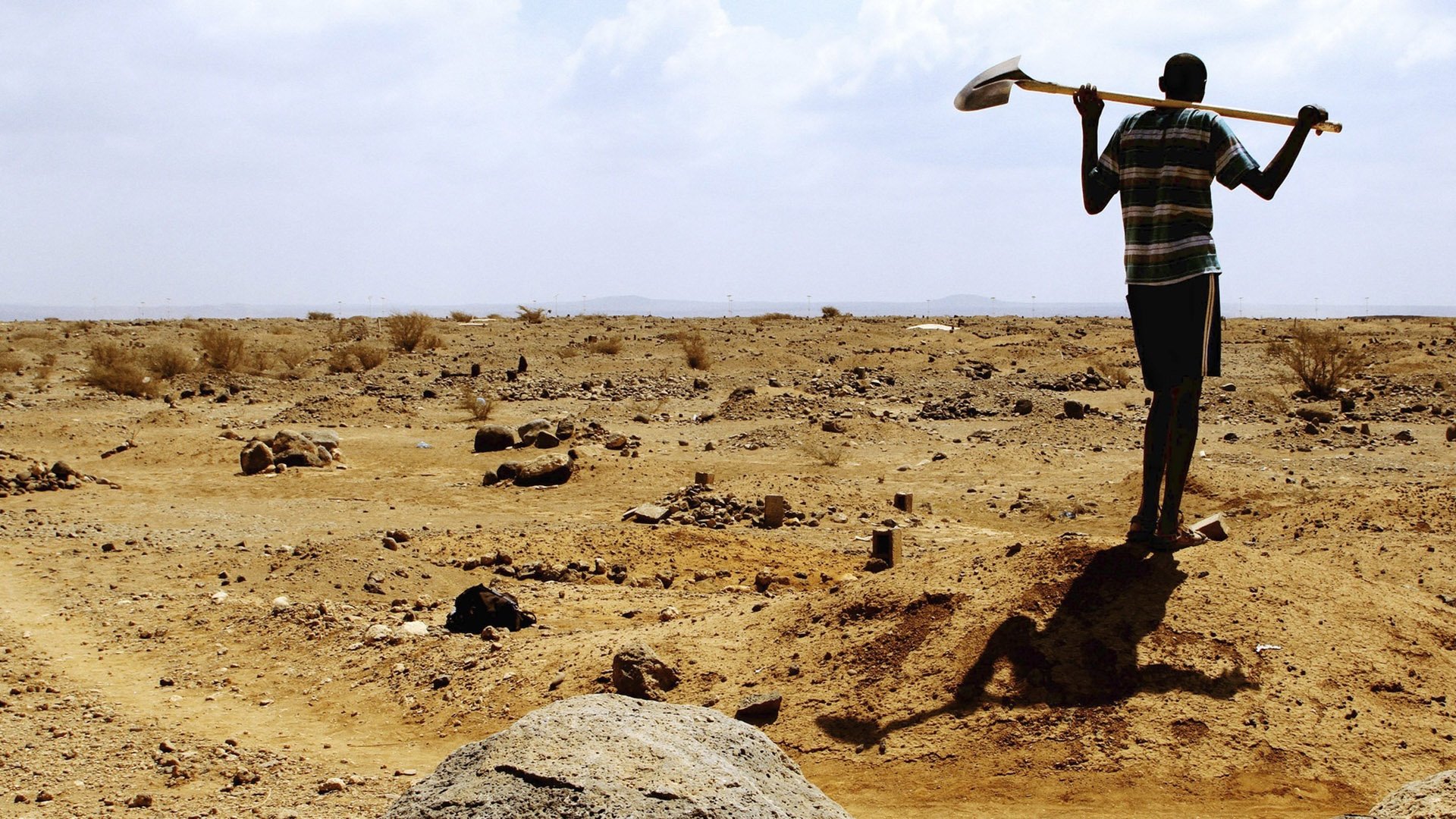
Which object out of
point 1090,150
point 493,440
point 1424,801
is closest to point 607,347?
point 493,440

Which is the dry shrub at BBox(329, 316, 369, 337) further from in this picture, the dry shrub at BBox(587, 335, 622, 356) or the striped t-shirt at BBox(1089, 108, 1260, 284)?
the striped t-shirt at BBox(1089, 108, 1260, 284)

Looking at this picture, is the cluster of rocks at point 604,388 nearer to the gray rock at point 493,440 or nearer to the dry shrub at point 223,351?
the gray rock at point 493,440

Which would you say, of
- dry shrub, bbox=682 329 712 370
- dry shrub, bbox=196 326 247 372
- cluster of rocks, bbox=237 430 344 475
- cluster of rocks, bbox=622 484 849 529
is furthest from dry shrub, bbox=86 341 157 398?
cluster of rocks, bbox=622 484 849 529

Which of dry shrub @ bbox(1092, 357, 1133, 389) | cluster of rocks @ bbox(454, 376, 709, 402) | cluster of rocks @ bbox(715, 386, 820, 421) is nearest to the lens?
cluster of rocks @ bbox(715, 386, 820, 421)

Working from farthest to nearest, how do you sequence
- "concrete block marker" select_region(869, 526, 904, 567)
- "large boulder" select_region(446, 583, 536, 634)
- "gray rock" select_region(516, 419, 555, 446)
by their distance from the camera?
"gray rock" select_region(516, 419, 555, 446), "concrete block marker" select_region(869, 526, 904, 567), "large boulder" select_region(446, 583, 536, 634)

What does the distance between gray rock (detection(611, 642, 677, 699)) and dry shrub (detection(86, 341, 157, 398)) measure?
1676cm

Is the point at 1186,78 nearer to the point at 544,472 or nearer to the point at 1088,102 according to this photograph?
the point at 1088,102

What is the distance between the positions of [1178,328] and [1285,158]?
744 mm

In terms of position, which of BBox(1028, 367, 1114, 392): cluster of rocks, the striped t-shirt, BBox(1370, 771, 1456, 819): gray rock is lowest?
BBox(1370, 771, 1456, 819): gray rock

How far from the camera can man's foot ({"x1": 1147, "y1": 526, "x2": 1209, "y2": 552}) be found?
4.88 meters

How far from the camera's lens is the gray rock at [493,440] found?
1359 centimetres

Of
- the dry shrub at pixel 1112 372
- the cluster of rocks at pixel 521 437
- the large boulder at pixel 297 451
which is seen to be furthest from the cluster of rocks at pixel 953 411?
the large boulder at pixel 297 451

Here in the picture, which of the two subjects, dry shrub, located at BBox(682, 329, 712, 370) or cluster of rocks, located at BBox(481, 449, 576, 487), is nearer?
cluster of rocks, located at BBox(481, 449, 576, 487)

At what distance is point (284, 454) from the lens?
12.7 metres
